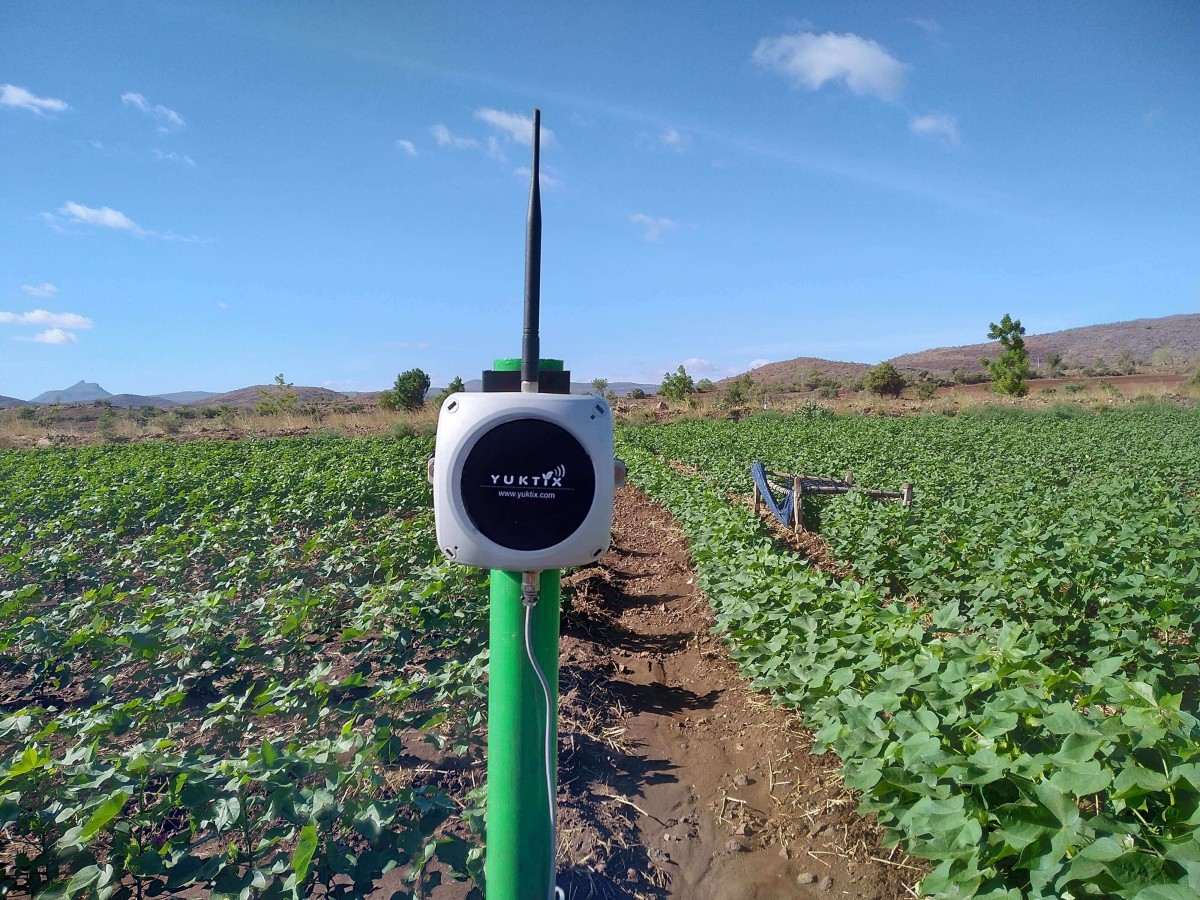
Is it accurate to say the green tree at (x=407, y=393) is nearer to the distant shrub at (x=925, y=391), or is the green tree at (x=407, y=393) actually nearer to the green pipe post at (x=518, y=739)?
the distant shrub at (x=925, y=391)

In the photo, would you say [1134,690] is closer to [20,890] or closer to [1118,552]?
[20,890]

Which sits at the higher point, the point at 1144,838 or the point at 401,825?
the point at 1144,838

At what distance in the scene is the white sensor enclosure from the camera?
1.31 metres

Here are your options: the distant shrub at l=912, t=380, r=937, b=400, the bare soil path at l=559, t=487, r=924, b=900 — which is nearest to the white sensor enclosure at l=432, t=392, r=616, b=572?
the bare soil path at l=559, t=487, r=924, b=900

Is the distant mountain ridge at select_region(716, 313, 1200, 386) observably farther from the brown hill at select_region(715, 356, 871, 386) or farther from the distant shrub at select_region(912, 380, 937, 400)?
the distant shrub at select_region(912, 380, 937, 400)

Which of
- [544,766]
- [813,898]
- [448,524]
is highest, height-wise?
[448,524]

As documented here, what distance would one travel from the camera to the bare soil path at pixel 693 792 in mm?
2510

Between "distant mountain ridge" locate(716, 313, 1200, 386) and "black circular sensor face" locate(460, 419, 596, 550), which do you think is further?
"distant mountain ridge" locate(716, 313, 1200, 386)

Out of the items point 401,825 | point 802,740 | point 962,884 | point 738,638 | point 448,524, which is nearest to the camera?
point 448,524

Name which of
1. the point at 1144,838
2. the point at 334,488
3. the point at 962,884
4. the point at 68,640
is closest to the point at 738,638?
the point at 962,884

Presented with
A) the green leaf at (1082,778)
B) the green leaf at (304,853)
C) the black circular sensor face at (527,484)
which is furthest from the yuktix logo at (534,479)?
the green leaf at (1082,778)

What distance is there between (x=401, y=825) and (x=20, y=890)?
971mm

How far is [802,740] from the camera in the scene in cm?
345

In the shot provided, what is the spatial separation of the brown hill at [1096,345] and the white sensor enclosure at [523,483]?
10099 centimetres
